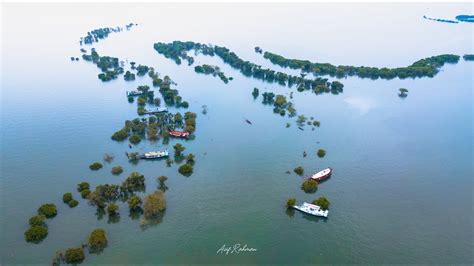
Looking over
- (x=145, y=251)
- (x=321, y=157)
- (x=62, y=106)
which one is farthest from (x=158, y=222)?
(x=62, y=106)

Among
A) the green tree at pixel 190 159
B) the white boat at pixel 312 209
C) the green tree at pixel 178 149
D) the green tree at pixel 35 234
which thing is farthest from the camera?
the green tree at pixel 178 149

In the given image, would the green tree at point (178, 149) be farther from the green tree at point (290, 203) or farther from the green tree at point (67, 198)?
the green tree at point (290, 203)

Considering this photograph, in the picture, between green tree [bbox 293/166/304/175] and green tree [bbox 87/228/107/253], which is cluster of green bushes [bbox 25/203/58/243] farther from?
green tree [bbox 293/166/304/175]

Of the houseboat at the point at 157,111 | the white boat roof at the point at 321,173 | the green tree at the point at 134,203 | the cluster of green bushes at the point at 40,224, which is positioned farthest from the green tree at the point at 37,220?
the white boat roof at the point at 321,173

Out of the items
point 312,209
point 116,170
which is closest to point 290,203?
point 312,209

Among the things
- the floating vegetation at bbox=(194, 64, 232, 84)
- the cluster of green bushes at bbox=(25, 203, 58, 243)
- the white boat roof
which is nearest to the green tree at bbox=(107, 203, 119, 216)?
the cluster of green bushes at bbox=(25, 203, 58, 243)

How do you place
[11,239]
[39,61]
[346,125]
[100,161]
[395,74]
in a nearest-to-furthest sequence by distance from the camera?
1. [11,239]
2. [100,161]
3. [346,125]
4. [395,74]
5. [39,61]

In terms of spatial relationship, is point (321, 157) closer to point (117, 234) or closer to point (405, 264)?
point (405, 264)
